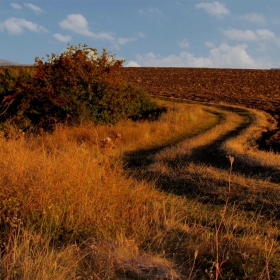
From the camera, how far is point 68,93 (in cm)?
1366

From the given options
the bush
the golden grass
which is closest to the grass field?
the golden grass

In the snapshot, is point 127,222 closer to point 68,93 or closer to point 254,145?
point 254,145

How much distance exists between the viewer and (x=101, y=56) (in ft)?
48.9

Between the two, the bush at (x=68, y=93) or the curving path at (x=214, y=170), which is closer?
the curving path at (x=214, y=170)

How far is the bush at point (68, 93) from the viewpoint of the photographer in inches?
535

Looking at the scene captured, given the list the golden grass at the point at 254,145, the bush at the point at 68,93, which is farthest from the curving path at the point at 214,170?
the bush at the point at 68,93

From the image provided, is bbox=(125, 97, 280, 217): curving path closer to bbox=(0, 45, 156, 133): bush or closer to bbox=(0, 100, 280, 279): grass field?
bbox=(0, 100, 280, 279): grass field

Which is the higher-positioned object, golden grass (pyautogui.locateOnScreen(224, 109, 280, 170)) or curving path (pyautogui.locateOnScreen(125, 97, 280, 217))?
golden grass (pyautogui.locateOnScreen(224, 109, 280, 170))

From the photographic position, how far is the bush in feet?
Answer: 44.5

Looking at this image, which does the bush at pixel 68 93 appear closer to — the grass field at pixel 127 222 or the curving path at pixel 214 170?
the curving path at pixel 214 170

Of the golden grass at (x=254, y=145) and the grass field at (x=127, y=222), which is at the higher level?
the golden grass at (x=254, y=145)

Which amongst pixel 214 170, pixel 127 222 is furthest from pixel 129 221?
pixel 214 170

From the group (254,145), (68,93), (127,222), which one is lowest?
(127,222)

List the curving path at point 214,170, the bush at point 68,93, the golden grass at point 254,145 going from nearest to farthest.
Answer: the curving path at point 214,170
the golden grass at point 254,145
the bush at point 68,93
